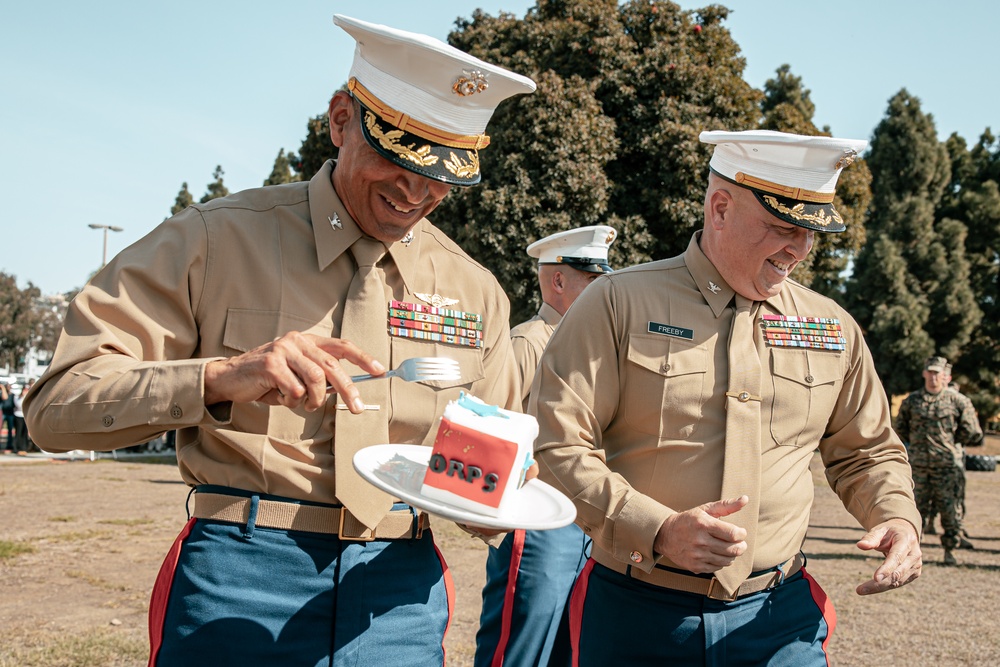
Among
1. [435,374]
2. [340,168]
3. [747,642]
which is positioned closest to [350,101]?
[340,168]

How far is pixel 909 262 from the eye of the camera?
33.0 meters

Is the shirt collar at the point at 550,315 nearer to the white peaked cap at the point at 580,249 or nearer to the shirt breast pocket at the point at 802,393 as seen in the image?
the white peaked cap at the point at 580,249

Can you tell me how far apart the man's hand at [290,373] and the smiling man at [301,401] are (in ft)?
0.06

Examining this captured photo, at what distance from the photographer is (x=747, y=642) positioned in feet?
9.45

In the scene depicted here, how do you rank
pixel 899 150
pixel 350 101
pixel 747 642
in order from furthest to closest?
pixel 899 150
pixel 747 642
pixel 350 101

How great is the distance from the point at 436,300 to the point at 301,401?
2.35 ft

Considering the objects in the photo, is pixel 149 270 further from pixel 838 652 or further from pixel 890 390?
pixel 890 390

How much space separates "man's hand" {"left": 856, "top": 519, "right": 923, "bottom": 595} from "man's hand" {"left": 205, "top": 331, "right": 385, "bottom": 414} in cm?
166

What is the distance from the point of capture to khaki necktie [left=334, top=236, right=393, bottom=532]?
2.36 m

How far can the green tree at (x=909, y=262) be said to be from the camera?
31.5 meters

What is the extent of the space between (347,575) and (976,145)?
40.7 metres

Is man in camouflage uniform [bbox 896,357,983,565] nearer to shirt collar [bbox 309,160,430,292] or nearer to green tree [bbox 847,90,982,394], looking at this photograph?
shirt collar [bbox 309,160,430,292]

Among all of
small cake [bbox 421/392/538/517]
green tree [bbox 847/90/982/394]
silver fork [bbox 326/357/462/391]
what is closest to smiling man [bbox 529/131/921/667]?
small cake [bbox 421/392/538/517]

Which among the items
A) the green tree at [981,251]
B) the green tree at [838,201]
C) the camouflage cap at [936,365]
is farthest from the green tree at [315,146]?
the green tree at [981,251]
